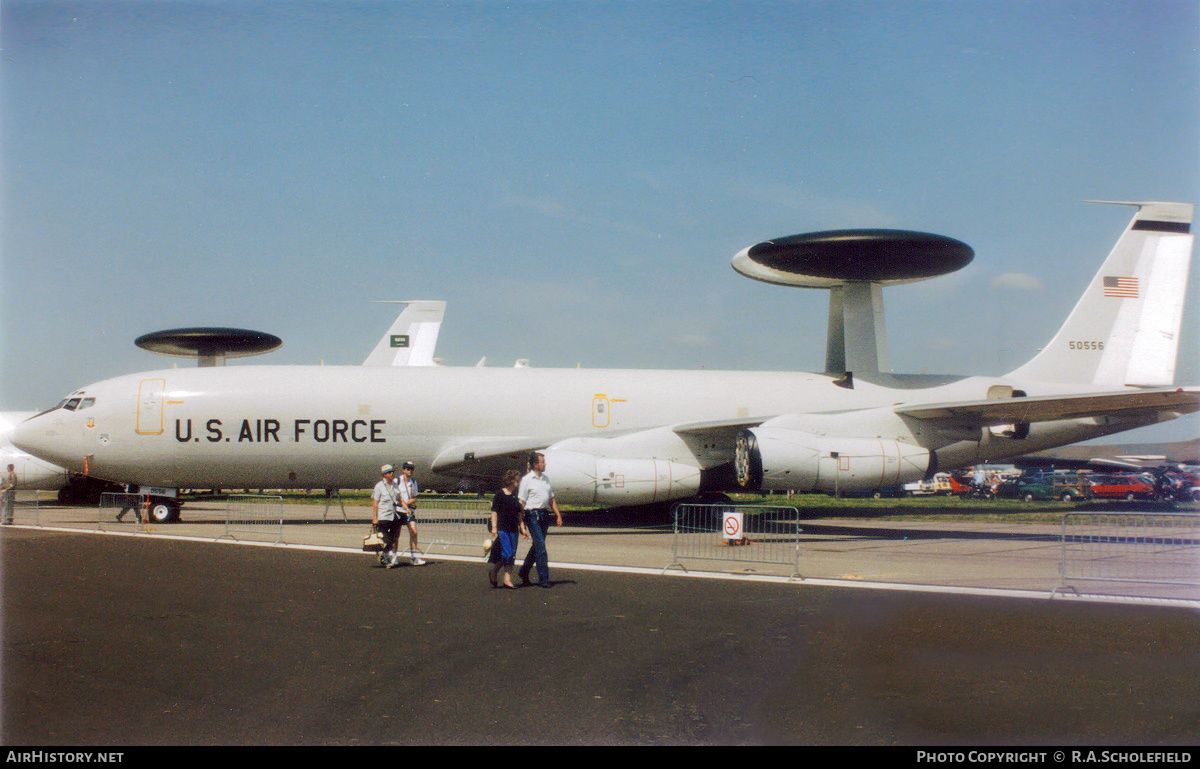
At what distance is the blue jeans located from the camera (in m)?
10.7

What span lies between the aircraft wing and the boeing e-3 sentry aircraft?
0.06 m

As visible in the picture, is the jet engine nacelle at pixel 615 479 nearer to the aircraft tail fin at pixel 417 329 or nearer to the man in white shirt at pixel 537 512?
the man in white shirt at pixel 537 512

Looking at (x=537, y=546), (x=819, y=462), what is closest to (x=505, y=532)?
(x=537, y=546)

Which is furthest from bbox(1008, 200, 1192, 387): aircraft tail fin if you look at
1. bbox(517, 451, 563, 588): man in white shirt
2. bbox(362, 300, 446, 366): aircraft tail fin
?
bbox(362, 300, 446, 366): aircraft tail fin

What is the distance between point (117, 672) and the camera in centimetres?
636

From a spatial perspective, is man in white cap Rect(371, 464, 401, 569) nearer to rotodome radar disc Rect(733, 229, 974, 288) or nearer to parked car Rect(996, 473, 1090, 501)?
rotodome radar disc Rect(733, 229, 974, 288)

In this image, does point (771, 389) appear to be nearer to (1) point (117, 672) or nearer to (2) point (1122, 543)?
(2) point (1122, 543)

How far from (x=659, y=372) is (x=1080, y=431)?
34.7ft

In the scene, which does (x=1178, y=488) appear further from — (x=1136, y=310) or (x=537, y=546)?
(x=537, y=546)

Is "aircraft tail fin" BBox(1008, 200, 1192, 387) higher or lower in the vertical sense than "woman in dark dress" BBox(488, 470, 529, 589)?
higher

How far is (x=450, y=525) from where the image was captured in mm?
17141

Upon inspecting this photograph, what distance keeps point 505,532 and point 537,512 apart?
0.46m

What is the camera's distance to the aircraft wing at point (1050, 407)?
16391 mm
